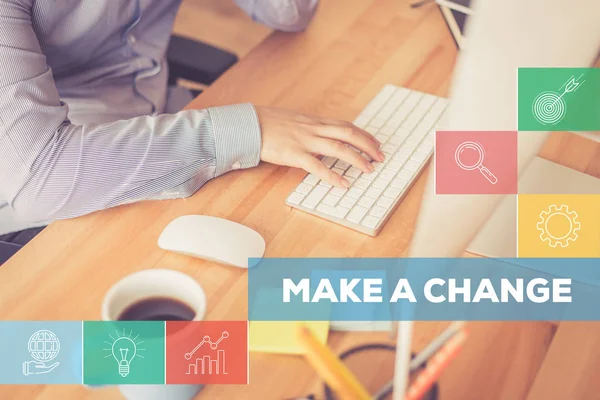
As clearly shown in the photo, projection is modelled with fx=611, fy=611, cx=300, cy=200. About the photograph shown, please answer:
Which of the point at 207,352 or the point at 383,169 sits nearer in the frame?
the point at 207,352

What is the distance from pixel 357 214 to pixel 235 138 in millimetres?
214

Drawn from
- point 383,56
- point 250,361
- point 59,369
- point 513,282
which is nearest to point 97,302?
point 59,369

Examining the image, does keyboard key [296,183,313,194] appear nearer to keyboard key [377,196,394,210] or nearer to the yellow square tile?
keyboard key [377,196,394,210]

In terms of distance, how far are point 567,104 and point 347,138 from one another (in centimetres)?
31

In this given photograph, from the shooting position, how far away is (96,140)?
2.76ft

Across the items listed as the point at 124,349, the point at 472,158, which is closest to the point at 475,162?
the point at 472,158

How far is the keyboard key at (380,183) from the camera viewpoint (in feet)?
2.77

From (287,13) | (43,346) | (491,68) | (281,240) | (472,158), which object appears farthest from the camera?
(287,13)

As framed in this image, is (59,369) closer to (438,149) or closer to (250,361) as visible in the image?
(250,361)

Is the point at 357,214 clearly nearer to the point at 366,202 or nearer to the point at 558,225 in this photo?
the point at 366,202

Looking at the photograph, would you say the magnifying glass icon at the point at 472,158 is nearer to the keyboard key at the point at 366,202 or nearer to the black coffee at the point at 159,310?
the keyboard key at the point at 366,202

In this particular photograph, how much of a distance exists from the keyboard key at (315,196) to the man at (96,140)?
0.7 inches

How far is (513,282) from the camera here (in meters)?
0.74

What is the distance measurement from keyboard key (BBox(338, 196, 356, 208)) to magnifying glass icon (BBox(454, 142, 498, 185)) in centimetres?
21
